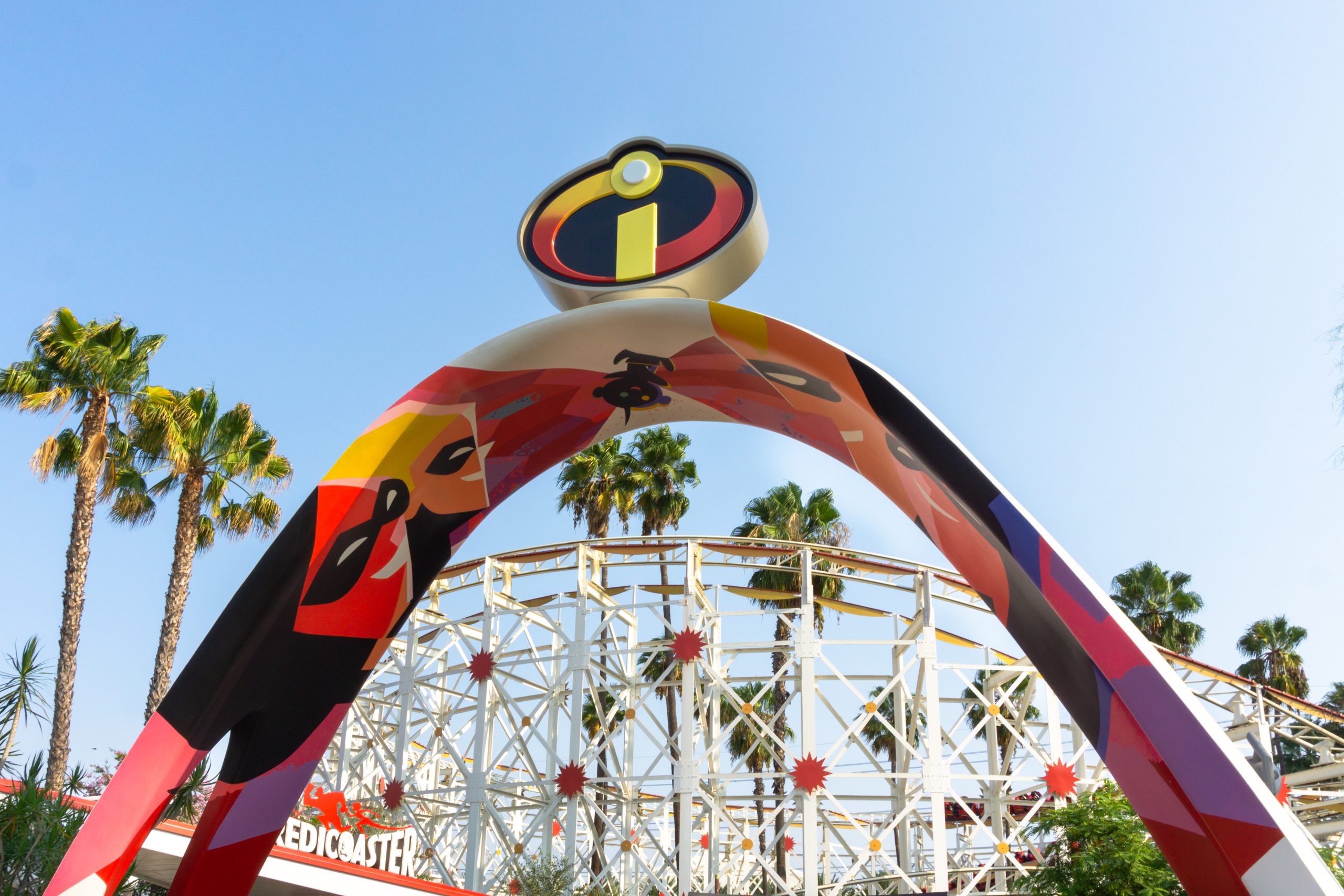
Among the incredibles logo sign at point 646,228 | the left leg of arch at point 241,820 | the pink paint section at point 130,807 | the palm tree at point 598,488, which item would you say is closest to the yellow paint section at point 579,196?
the incredibles logo sign at point 646,228

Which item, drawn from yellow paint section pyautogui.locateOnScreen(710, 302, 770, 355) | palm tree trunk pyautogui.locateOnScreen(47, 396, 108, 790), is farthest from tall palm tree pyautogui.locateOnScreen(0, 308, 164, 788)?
yellow paint section pyautogui.locateOnScreen(710, 302, 770, 355)

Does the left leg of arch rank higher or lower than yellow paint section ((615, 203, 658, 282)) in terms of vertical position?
lower

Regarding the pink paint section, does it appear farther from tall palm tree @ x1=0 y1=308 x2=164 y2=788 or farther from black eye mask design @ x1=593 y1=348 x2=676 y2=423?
tall palm tree @ x1=0 y1=308 x2=164 y2=788

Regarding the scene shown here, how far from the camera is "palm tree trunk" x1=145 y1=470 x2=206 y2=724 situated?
19297 millimetres

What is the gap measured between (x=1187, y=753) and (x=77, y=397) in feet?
66.5

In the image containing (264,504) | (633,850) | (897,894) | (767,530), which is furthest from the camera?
(767,530)

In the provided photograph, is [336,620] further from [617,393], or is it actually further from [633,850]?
[633,850]

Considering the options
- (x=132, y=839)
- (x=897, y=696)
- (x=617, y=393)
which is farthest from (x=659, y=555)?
(x=132, y=839)

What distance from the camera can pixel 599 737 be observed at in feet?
61.9

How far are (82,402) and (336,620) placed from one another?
12935 millimetres

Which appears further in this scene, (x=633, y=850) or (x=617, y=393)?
(x=633, y=850)

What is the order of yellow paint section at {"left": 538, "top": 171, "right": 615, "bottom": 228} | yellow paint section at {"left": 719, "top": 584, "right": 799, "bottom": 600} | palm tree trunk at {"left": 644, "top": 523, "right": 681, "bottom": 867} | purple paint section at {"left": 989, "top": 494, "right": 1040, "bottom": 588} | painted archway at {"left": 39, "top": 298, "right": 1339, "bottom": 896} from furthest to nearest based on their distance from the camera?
1. yellow paint section at {"left": 719, "top": 584, "right": 799, "bottom": 600}
2. palm tree trunk at {"left": 644, "top": 523, "right": 681, "bottom": 867}
3. yellow paint section at {"left": 538, "top": 171, "right": 615, "bottom": 228}
4. purple paint section at {"left": 989, "top": 494, "right": 1040, "bottom": 588}
5. painted archway at {"left": 39, "top": 298, "right": 1339, "bottom": 896}

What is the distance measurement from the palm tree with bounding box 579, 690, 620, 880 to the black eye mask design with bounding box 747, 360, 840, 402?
31.8ft

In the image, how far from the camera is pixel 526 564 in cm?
2116
